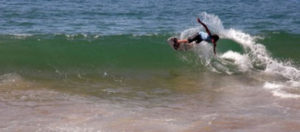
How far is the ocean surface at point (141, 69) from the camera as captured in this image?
36.4 feet

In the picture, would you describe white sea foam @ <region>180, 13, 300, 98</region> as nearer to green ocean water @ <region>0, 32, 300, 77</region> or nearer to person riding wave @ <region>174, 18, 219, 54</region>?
green ocean water @ <region>0, 32, 300, 77</region>

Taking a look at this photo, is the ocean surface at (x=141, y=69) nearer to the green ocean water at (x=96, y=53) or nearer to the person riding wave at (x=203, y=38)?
the green ocean water at (x=96, y=53)

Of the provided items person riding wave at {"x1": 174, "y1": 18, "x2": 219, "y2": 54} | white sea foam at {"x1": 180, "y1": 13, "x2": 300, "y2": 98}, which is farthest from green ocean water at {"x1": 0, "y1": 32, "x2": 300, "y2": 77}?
person riding wave at {"x1": 174, "y1": 18, "x2": 219, "y2": 54}

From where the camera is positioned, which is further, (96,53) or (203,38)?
(96,53)

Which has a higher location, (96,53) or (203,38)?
(203,38)

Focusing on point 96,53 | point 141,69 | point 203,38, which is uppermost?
point 203,38

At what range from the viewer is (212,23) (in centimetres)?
2142

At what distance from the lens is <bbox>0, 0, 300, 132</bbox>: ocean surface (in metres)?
11.1

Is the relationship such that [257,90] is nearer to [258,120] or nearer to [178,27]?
[258,120]

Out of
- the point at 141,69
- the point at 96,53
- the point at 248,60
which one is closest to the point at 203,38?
the point at 141,69

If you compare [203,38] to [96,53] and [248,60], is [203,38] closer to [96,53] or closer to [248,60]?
[248,60]

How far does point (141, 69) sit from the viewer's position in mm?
17266

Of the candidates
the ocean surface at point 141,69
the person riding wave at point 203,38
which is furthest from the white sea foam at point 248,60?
the person riding wave at point 203,38

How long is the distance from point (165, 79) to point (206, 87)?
1.72 metres
